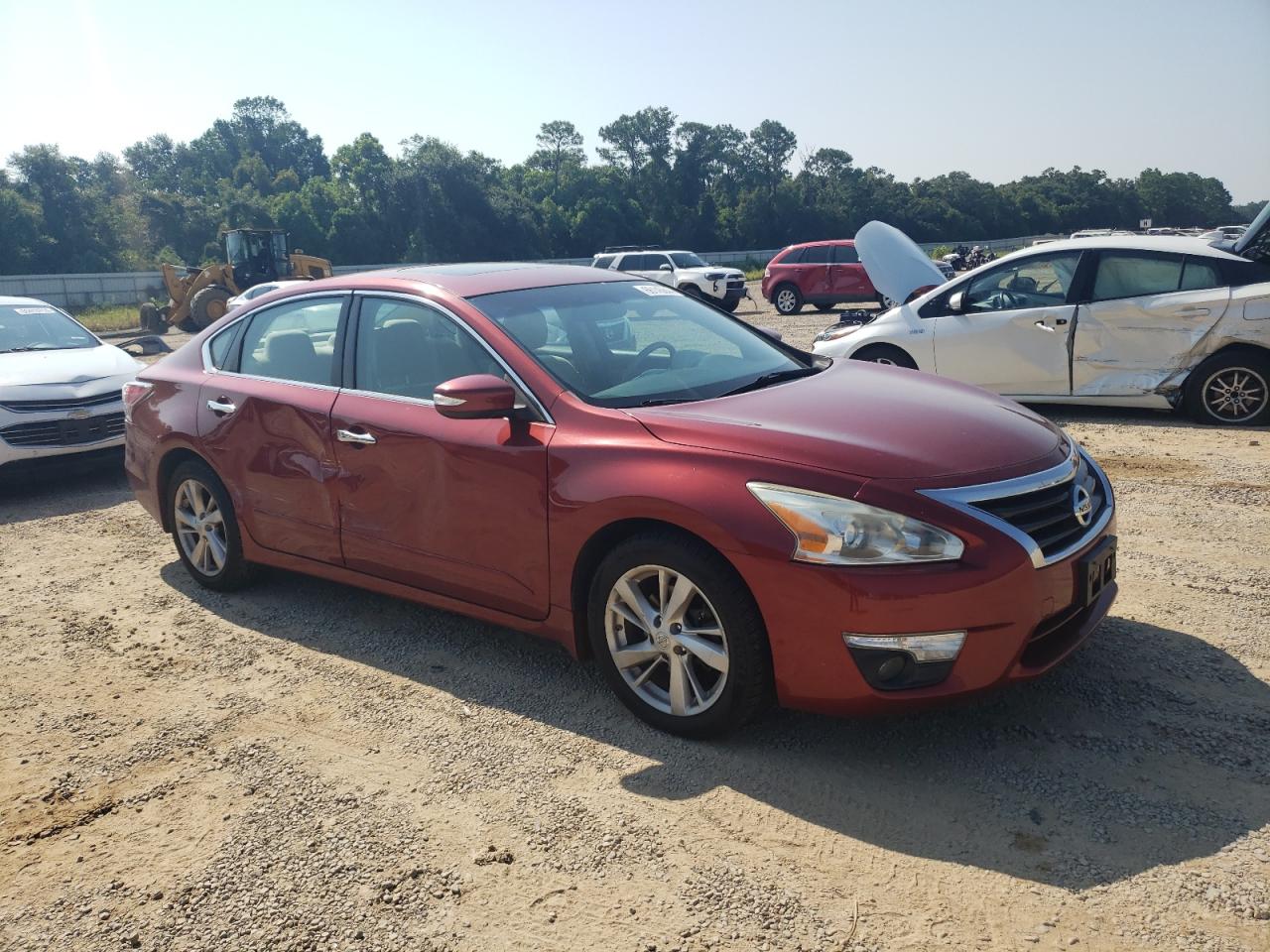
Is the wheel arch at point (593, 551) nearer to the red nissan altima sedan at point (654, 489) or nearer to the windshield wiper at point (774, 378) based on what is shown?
the red nissan altima sedan at point (654, 489)

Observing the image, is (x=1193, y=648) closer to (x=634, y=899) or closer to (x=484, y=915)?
(x=634, y=899)

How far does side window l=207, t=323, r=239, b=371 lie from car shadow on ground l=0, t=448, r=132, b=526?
2967 millimetres

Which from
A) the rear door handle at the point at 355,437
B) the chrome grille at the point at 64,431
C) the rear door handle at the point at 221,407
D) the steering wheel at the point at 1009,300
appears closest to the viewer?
the rear door handle at the point at 355,437

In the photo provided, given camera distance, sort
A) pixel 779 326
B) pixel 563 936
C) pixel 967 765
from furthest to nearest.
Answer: pixel 779 326
pixel 967 765
pixel 563 936

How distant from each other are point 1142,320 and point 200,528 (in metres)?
7.09

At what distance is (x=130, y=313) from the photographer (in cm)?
3806

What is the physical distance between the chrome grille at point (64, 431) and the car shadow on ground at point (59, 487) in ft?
0.44

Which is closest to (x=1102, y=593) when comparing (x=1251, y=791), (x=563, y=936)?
(x=1251, y=791)

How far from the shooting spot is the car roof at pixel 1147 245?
8062 millimetres

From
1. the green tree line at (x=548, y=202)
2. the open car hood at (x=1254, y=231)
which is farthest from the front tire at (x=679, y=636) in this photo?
the green tree line at (x=548, y=202)

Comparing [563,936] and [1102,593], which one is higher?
[1102,593]

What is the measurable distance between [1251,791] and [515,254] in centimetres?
6521

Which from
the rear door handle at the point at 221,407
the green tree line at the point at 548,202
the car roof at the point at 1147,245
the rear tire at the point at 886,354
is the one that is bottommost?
the rear tire at the point at 886,354

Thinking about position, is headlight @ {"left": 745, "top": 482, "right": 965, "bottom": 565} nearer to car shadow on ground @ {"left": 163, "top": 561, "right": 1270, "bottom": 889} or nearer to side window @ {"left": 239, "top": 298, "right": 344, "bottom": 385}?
car shadow on ground @ {"left": 163, "top": 561, "right": 1270, "bottom": 889}
